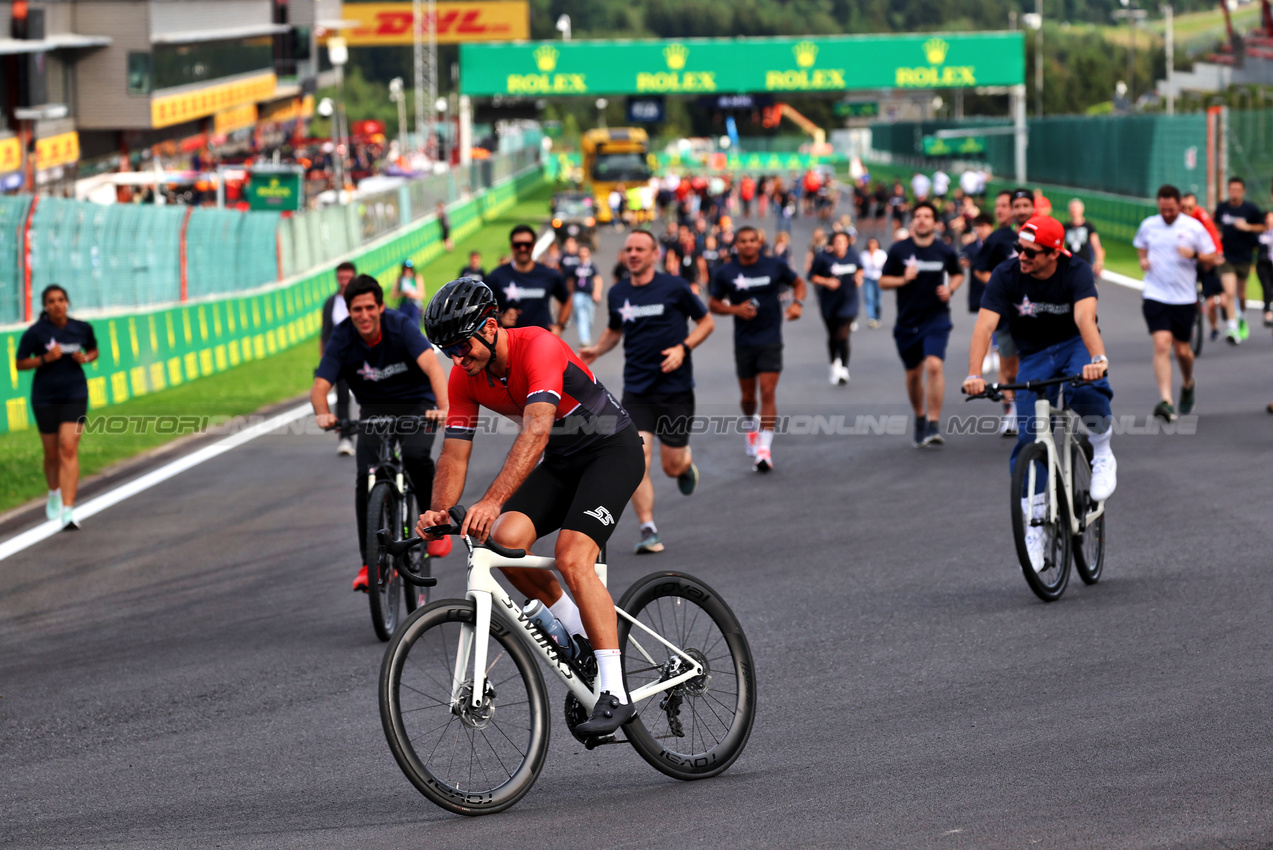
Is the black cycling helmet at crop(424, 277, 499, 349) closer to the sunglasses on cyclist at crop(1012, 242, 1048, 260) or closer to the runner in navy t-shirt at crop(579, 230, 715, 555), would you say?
the sunglasses on cyclist at crop(1012, 242, 1048, 260)

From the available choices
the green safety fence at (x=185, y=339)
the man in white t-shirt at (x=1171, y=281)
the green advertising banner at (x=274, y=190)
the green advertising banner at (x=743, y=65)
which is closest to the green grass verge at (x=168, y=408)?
the green safety fence at (x=185, y=339)

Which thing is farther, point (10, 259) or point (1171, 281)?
point (10, 259)

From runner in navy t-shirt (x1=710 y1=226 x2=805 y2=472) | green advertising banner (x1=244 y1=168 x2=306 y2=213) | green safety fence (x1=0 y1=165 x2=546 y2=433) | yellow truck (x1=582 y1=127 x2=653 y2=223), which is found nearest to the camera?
runner in navy t-shirt (x1=710 y1=226 x2=805 y2=472)

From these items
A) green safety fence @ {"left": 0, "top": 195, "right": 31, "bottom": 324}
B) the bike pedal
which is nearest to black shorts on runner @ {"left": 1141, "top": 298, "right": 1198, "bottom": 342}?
the bike pedal

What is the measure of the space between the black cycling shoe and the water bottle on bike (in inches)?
8.0

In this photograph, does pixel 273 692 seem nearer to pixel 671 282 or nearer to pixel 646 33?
pixel 671 282

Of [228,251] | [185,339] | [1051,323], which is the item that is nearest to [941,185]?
[228,251]

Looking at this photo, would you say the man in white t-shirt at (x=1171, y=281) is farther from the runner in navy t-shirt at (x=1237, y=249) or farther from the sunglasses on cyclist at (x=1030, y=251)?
the runner in navy t-shirt at (x=1237, y=249)

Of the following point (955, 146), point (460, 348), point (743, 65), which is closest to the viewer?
point (460, 348)

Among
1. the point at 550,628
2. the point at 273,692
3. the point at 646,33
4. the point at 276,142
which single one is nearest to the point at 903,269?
the point at 273,692

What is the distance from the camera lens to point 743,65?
236 feet

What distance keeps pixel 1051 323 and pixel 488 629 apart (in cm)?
482

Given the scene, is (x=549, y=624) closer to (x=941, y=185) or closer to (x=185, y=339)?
(x=185, y=339)

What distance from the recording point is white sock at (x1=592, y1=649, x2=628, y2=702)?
18.3 feet
